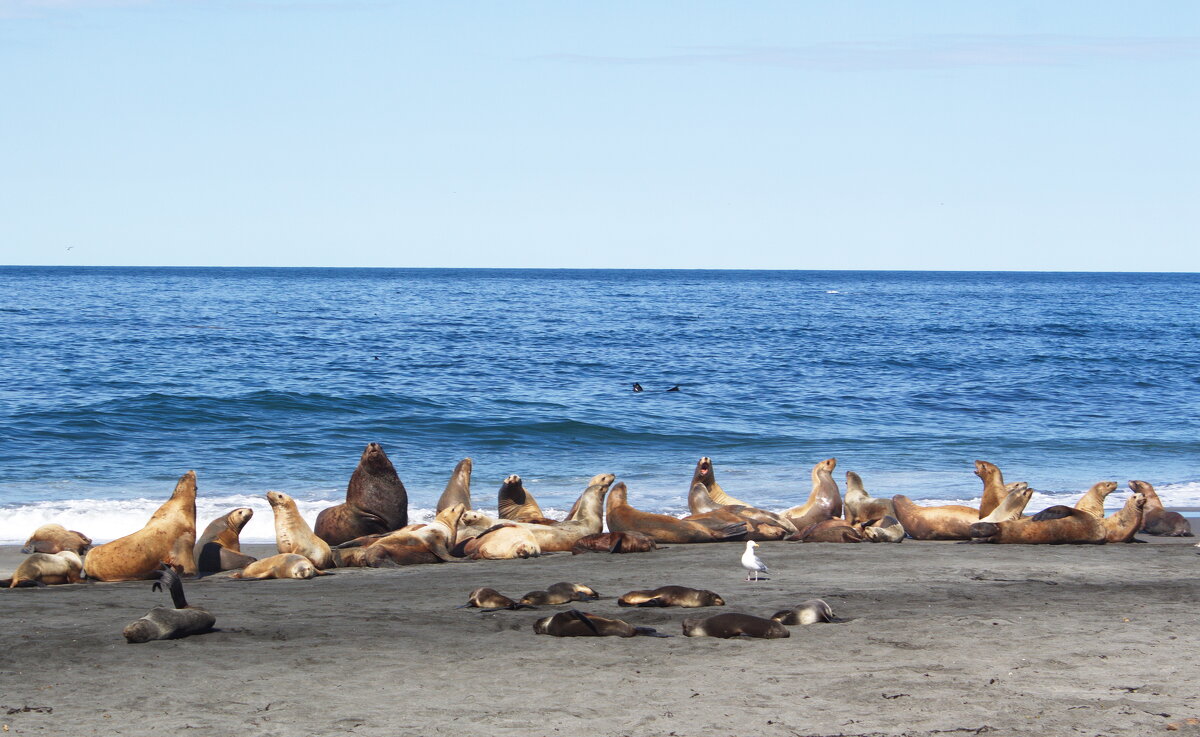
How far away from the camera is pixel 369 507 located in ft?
A: 40.2

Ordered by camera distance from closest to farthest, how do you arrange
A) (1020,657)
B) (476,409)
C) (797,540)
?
(1020,657)
(797,540)
(476,409)

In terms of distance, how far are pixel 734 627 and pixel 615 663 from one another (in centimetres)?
92

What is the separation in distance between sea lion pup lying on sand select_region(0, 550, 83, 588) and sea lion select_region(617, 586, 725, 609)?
178 inches

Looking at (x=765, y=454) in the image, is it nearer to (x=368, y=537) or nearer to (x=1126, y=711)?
(x=368, y=537)

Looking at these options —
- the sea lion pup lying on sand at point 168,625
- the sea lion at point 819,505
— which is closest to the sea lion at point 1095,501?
the sea lion at point 819,505

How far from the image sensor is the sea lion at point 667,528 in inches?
456

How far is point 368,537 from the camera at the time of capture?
10.9 metres

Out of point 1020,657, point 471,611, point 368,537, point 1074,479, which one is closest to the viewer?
point 1020,657

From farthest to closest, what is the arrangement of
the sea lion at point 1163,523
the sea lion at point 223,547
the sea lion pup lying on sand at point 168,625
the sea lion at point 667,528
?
1. the sea lion at point 1163,523
2. the sea lion at point 667,528
3. the sea lion at point 223,547
4. the sea lion pup lying on sand at point 168,625

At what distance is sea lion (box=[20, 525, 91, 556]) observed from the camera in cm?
1088

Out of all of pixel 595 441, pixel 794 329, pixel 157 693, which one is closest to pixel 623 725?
pixel 157 693

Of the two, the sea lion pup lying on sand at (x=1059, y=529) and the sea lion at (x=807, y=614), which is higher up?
the sea lion at (x=807, y=614)

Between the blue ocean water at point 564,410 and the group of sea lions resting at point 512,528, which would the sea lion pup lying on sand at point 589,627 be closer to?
the group of sea lions resting at point 512,528

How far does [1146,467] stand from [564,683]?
15.5 meters
